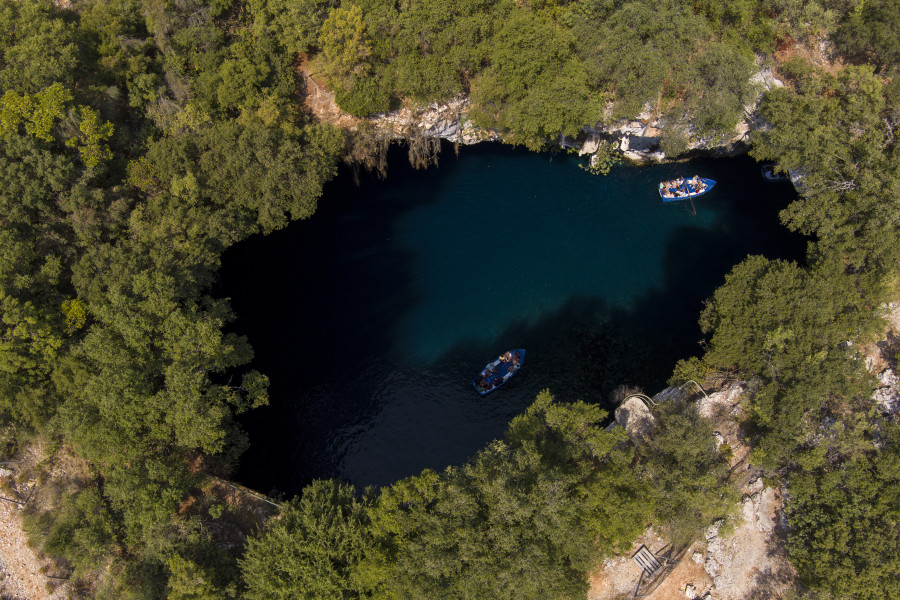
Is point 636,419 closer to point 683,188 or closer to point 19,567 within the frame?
point 683,188

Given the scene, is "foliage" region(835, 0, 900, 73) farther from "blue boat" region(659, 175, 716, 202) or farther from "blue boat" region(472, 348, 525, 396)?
"blue boat" region(472, 348, 525, 396)

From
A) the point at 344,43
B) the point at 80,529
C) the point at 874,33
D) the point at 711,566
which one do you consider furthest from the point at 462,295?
the point at 874,33

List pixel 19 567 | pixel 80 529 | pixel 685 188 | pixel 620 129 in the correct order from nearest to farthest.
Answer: pixel 80 529 → pixel 19 567 → pixel 620 129 → pixel 685 188

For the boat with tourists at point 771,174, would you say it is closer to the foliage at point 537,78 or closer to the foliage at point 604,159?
the foliage at point 604,159

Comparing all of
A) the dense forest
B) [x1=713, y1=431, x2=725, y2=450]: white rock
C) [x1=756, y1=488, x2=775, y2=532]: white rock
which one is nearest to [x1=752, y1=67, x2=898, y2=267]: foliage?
the dense forest

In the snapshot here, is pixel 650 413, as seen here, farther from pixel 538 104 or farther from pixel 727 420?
pixel 538 104

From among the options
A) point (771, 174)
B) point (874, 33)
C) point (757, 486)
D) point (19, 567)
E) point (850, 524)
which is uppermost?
point (874, 33)

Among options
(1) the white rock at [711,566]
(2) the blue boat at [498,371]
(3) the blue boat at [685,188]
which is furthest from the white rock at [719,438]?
(3) the blue boat at [685,188]
